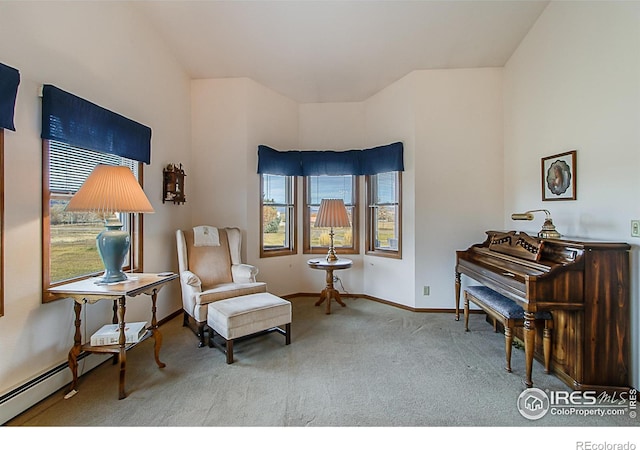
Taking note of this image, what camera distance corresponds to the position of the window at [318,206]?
15.0 feet

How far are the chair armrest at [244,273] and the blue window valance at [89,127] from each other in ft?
4.92

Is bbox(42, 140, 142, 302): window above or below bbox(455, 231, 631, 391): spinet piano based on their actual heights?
above

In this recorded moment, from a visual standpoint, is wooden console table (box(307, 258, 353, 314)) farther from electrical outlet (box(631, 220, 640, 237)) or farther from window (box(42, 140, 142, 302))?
electrical outlet (box(631, 220, 640, 237))

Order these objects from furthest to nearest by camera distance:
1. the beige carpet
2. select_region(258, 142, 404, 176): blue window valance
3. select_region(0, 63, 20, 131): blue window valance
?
1. select_region(258, 142, 404, 176): blue window valance
2. the beige carpet
3. select_region(0, 63, 20, 131): blue window valance

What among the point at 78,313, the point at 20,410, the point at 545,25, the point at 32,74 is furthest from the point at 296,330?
the point at 545,25

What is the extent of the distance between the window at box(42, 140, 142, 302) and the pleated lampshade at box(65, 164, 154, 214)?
0.53 feet

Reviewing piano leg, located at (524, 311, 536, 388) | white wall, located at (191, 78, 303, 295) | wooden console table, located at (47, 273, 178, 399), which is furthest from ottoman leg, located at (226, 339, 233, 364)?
piano leg, located at (524, 311, 536, 388)

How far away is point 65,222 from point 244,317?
1550 millimetres

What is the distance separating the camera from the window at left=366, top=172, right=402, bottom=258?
410 centimetres

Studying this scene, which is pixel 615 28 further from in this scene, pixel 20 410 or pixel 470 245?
pixel 20 410

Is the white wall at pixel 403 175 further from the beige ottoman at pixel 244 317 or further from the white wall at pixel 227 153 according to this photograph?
the beige ottoman at pixel 244 317

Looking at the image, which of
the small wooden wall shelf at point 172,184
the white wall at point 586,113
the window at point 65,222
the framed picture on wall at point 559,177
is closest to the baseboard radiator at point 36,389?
the window at point 65,222

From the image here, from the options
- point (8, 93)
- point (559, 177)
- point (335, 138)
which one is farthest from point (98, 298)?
point (559, 177)

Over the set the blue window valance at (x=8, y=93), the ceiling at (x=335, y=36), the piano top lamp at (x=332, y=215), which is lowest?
the piano top lamp at (x=332, y=215)
